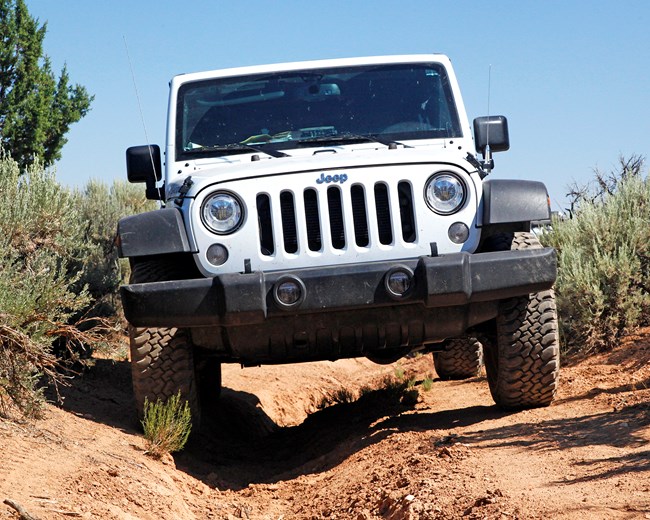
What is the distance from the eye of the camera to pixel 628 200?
10.0m

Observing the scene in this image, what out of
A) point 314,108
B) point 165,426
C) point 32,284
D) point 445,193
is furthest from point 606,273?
point 32,284

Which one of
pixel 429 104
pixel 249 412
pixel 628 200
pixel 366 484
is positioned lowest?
pixel 249 412

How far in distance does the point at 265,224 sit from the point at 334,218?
1.28ft

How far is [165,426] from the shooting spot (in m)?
5.81

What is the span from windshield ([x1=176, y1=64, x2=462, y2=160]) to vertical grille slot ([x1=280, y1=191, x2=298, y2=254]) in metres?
1.01

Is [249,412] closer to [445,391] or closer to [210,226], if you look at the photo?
[445,391]

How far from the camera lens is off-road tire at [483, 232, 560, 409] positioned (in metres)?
5.96

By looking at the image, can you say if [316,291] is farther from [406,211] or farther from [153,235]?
[153,235]

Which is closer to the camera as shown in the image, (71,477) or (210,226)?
(71,477)

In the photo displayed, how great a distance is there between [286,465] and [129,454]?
3.93 ft

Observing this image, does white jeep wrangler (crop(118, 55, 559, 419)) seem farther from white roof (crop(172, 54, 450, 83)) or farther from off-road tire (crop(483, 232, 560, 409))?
white roof (crop(172, 54, 450, 83))

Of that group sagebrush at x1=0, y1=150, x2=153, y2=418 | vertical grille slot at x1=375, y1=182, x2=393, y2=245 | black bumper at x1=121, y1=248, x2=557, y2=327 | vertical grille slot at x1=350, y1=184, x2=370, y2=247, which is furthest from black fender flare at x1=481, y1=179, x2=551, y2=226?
sagebrush at x1=0, y1=150, x2=153, y2=418

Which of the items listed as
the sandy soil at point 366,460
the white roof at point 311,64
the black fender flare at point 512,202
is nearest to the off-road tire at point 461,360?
the sandy soil at point 366,460

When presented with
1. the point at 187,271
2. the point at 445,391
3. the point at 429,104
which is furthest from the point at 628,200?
the point at 187,271
